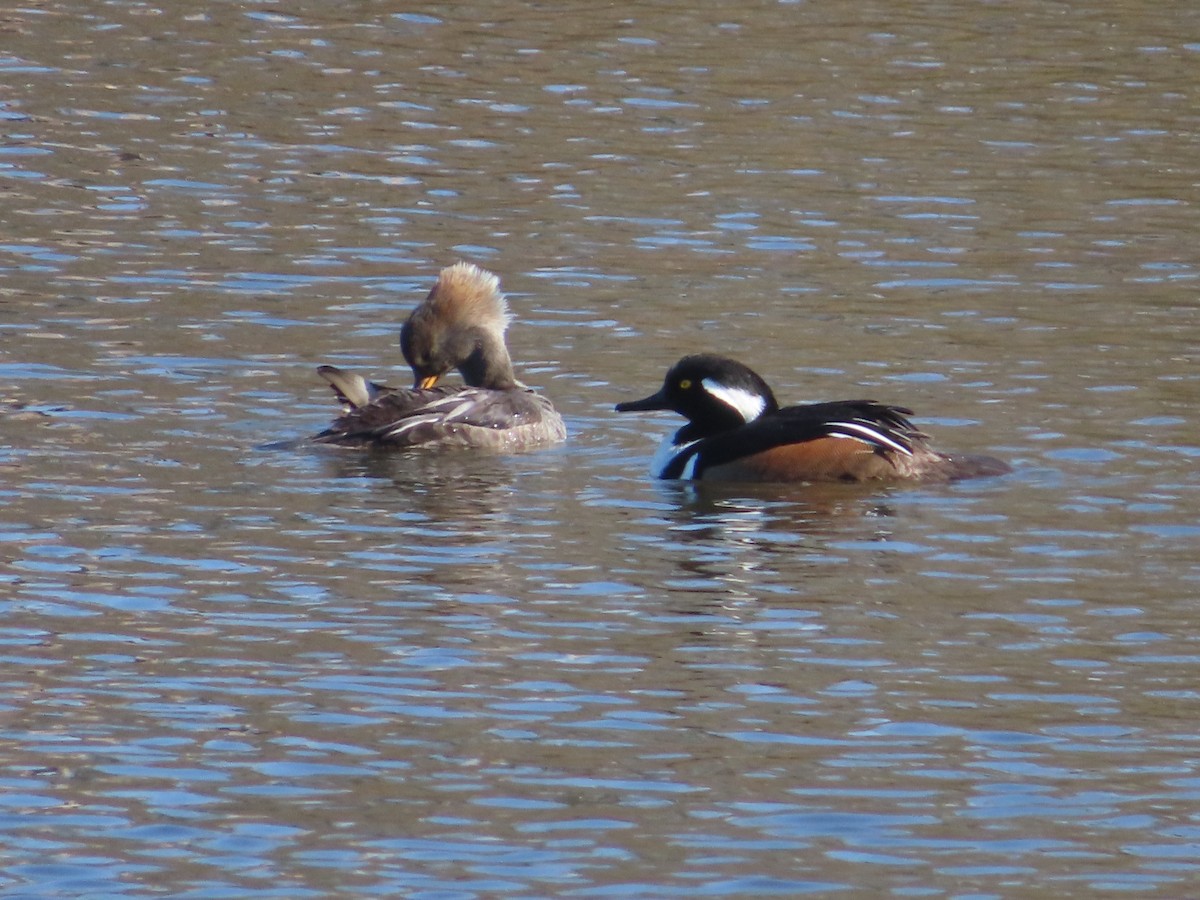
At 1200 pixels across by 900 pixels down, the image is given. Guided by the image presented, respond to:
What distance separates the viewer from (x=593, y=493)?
12734 mm

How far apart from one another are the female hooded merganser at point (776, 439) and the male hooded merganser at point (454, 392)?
82cm

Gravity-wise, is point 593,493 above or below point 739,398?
below

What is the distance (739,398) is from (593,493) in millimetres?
1479

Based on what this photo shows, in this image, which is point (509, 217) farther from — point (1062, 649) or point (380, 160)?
point (1062, 649)

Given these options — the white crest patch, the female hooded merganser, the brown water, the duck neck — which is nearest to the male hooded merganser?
the duck neck

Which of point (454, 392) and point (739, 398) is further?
point (454, 392)

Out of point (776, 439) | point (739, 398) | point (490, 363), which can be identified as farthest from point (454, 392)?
point (776, 439)

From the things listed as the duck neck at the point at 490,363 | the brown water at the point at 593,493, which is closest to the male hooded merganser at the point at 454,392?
the duck neck at the point at 490,363

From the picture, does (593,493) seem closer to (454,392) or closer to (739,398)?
(739,398)

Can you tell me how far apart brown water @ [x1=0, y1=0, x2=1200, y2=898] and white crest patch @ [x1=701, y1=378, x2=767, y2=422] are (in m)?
0.57

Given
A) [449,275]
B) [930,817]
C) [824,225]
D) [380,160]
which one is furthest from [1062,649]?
[380,160]

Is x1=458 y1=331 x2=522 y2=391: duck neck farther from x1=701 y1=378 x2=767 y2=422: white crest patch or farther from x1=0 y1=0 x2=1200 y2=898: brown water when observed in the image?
x1=701 y1=378 x2=767 y2=422: white crest patch

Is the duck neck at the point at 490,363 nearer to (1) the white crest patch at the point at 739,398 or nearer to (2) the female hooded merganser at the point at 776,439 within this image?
(2) the female hooded merganser at the point at 776,439

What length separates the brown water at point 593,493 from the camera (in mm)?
7734
